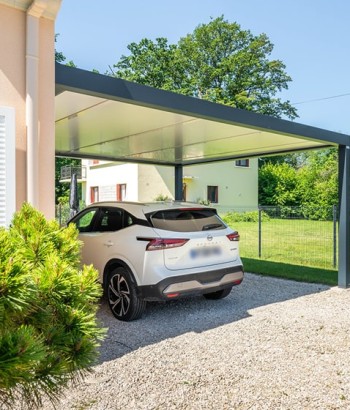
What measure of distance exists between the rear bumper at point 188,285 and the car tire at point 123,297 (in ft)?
0.56

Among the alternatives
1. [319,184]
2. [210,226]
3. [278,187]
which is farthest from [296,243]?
[278,187]

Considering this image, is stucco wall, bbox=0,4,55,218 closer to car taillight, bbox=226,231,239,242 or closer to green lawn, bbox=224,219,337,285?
car taillight, bbox=226,231,239,242

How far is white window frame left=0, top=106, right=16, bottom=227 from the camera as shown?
3400 mm

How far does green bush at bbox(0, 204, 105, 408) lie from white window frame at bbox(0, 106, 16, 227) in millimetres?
1245

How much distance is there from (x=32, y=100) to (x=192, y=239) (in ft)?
8.64

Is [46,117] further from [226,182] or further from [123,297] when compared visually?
[226,182]

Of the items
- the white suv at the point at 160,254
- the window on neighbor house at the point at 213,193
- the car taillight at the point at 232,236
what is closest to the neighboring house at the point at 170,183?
the window on neighbor house at the point at 213,193

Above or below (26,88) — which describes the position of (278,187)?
below

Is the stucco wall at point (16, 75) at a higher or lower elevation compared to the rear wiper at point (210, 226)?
higher

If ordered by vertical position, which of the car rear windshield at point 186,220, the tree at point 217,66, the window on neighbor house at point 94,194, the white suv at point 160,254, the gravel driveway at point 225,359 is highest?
the tree at point 217,66

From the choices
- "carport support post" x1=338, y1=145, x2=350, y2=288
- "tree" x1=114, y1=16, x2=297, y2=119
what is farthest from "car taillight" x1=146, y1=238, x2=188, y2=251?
"tree" x1=114, y1=16, x2=297, y2=119

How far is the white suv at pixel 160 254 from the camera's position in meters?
4.93

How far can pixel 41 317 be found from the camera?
1.88m

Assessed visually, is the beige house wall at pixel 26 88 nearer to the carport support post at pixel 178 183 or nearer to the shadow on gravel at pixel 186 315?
the shadow on gravel at pixel 186 315
